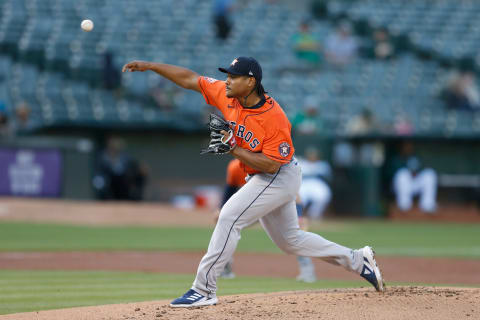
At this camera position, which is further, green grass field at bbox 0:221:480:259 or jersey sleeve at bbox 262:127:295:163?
green grass field at bbox 0:221:480:259

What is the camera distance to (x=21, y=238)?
1274 centimetres

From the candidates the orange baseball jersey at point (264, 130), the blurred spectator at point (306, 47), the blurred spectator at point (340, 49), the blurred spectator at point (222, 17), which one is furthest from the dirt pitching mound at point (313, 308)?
the blurred spectator at point (340, 49)

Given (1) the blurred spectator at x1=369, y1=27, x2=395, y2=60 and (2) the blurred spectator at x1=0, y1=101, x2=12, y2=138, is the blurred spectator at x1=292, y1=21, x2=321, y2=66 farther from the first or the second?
(2) the blurred spectator at x1=0, y1=101, x2=12, y2=138

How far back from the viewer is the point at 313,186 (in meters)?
16.2

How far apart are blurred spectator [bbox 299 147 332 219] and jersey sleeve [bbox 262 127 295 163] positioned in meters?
10.5

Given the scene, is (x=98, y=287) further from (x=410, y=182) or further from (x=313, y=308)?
(x=410, y=182)

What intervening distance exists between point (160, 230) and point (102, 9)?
667 centimetres

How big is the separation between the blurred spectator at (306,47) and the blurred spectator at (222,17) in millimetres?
1677

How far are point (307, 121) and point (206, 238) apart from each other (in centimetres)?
455

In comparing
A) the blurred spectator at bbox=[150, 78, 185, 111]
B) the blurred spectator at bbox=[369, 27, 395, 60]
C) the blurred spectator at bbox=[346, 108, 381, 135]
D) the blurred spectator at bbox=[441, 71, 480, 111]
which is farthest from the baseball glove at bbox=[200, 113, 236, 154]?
the blurred spectator at bbox=[369, 27, 395, 60]

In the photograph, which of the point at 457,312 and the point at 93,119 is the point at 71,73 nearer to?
the point at 93,119

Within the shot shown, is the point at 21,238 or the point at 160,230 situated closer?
the point at 21,238

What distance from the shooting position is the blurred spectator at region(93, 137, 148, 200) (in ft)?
51.7

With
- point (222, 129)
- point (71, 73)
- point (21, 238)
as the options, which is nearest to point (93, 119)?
point (71, 73)
